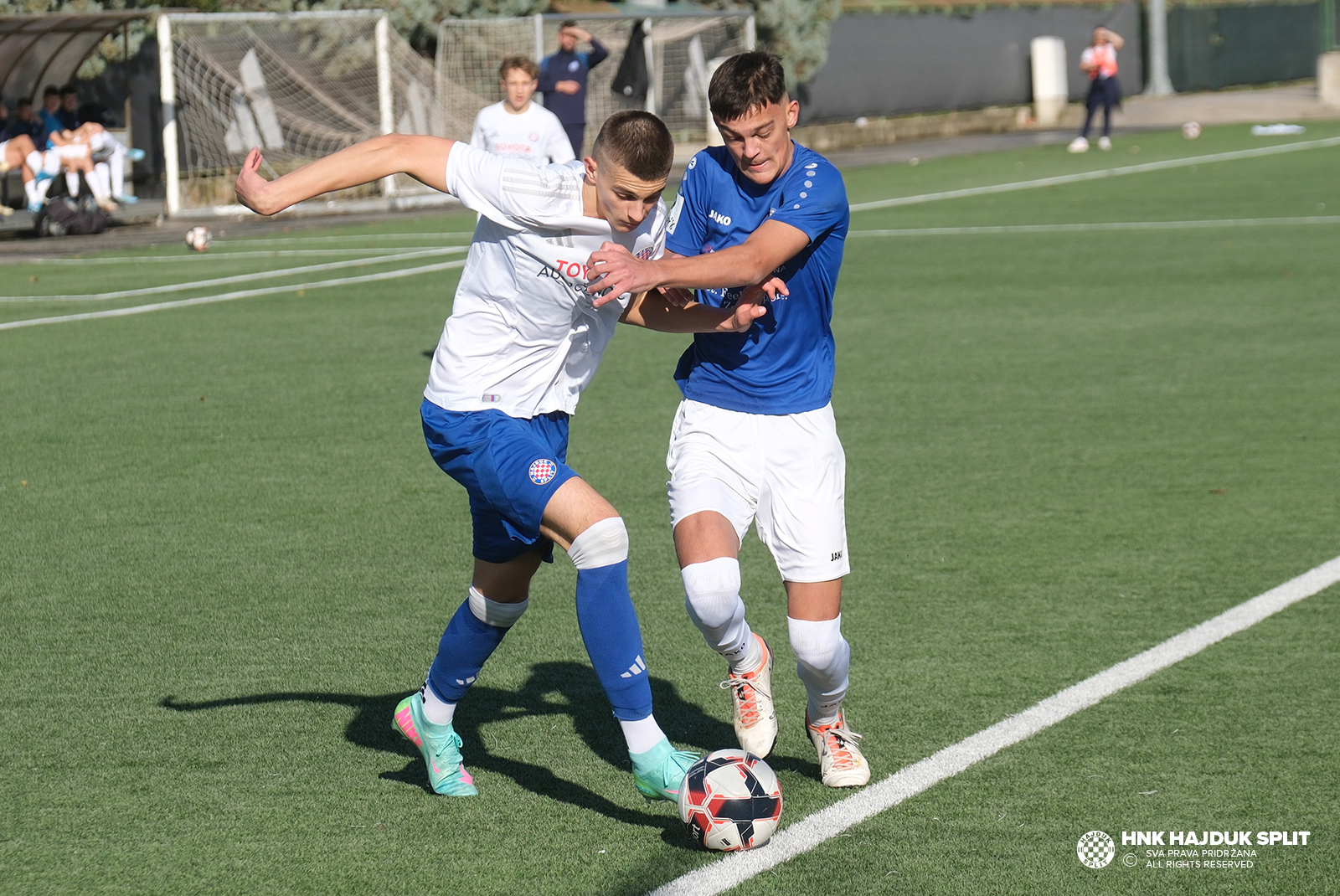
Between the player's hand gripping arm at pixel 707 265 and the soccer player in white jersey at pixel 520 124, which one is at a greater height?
the soccer player in white jersey at pixel 520 124

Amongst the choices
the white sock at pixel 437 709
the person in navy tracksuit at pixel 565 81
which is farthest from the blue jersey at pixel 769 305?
the person in navy tracksuit at pixel 565 81

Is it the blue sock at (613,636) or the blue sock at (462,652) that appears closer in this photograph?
the blue sock at (613,636)

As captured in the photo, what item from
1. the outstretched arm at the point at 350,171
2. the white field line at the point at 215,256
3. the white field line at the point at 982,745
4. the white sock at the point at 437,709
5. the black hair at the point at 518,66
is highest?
the black hair at the point at 518,66

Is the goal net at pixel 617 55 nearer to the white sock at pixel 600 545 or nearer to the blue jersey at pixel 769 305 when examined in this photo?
the blue jersey at pixel 769 305

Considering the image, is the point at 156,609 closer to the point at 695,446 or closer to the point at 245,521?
the point at 245,521

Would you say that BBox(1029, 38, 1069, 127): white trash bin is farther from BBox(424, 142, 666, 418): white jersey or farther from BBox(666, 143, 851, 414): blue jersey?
BBox(424, 142, 666, 418): white jersey

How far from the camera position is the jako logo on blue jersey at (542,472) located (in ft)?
14.3

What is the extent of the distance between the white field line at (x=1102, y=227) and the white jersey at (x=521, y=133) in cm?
637

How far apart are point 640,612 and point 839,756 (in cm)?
174

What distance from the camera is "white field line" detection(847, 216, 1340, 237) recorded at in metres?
19.0

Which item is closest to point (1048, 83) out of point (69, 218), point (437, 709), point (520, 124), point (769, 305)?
point (69, 218)

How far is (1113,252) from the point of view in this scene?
17.2 meters

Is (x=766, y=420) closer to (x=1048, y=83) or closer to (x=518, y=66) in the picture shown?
(x=518, y=66)

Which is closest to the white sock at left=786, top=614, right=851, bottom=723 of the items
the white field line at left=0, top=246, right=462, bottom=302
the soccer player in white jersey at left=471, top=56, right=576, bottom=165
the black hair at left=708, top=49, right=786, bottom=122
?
the black hair at left=708, top=49, right=786, bottom=122
